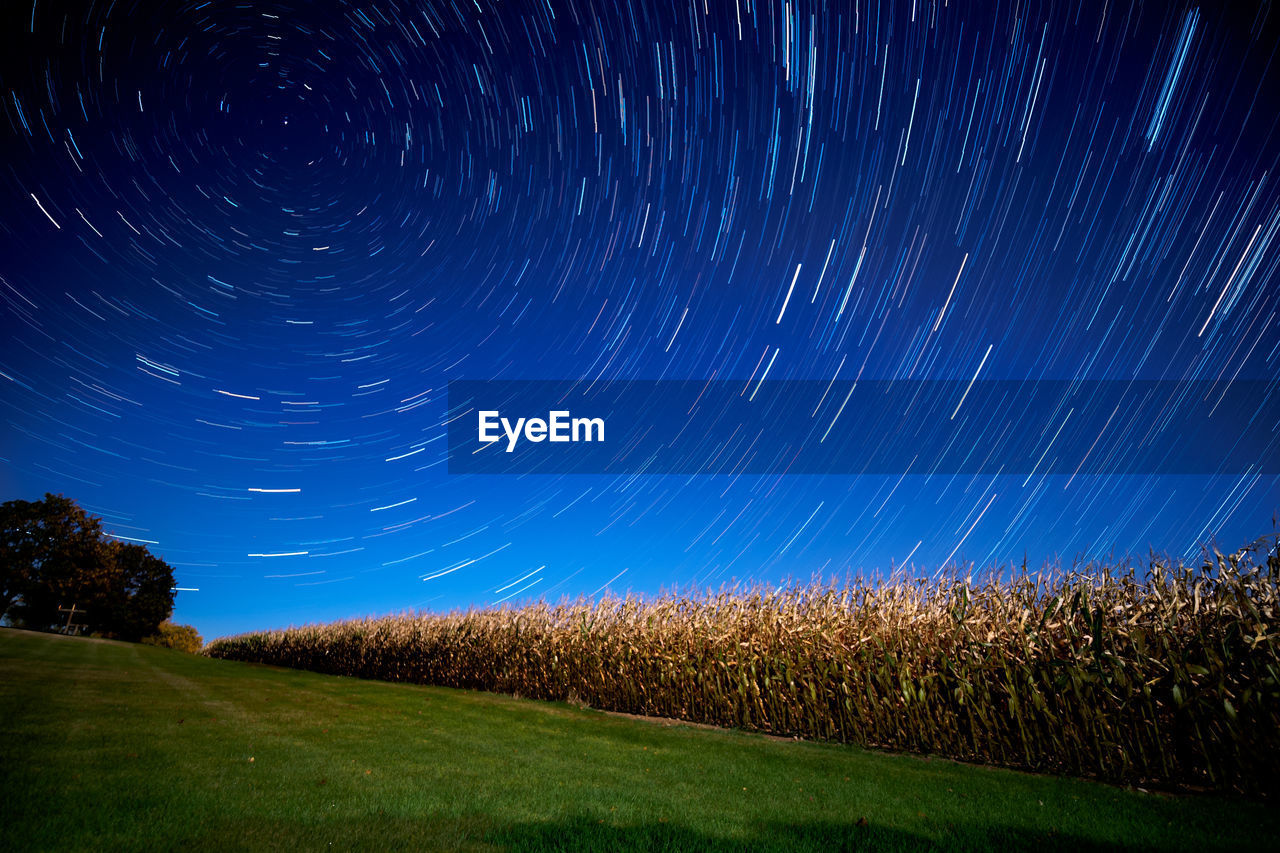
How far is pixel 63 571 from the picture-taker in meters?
44.4

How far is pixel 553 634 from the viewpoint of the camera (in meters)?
19.0

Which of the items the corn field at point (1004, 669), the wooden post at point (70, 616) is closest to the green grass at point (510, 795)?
the corn field at point (1004, 669)

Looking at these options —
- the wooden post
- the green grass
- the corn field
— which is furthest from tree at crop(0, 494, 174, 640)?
the corn field

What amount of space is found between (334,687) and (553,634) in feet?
27.3

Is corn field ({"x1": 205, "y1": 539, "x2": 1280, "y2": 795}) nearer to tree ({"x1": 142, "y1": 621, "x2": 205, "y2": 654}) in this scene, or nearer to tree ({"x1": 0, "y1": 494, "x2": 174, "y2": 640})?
tree ({"x1": 0, "y1": 494, "x2": 174, "y2": 640})

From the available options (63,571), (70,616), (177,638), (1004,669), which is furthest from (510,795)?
(177,638)

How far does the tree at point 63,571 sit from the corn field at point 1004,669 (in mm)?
49034

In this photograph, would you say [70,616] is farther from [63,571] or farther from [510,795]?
[510,795]

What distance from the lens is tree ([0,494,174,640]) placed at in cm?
4272

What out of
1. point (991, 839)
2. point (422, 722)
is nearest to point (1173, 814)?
point (991, 839)

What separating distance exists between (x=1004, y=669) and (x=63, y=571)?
5930 centimetres

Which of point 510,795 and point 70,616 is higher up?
point 70,616

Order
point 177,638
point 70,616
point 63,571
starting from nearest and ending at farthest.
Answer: point 63,571, point 70,616, point 177,638

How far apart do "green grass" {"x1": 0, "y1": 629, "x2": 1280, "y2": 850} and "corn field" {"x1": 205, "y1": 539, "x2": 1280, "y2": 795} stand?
78cm
